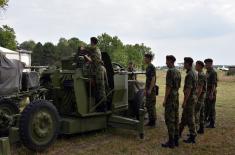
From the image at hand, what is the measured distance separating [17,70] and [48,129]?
270cm

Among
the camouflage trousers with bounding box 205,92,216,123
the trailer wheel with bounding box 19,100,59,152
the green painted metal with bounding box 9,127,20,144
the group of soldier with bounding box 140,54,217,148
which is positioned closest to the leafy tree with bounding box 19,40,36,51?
the camouflage trousers with bounding box 205,92,216,123

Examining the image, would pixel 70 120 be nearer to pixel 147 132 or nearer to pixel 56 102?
pixel 56 102

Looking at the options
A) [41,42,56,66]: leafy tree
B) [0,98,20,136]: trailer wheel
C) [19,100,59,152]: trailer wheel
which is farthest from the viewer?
[41,42,56,66]: leafy tree

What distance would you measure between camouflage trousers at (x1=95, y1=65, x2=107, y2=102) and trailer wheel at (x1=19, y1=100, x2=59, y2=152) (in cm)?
149

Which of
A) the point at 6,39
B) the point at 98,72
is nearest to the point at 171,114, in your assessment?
the point at 98,72

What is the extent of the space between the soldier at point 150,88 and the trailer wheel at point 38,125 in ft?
11.3

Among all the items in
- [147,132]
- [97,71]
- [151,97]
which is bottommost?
[147,132]

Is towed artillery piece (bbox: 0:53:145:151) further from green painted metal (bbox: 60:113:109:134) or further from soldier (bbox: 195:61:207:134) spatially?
soldier (bbox: 195:61:207:134)

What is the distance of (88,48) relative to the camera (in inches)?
363

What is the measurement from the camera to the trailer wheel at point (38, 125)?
7.34 meters

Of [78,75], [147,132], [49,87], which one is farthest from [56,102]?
[147,132]

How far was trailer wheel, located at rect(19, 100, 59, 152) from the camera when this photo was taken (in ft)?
24.1

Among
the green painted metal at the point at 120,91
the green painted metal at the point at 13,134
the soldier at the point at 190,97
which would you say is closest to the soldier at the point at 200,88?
the soldier at the point at 190,97

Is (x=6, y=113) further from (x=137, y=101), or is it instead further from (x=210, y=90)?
(x=210, y=90)
